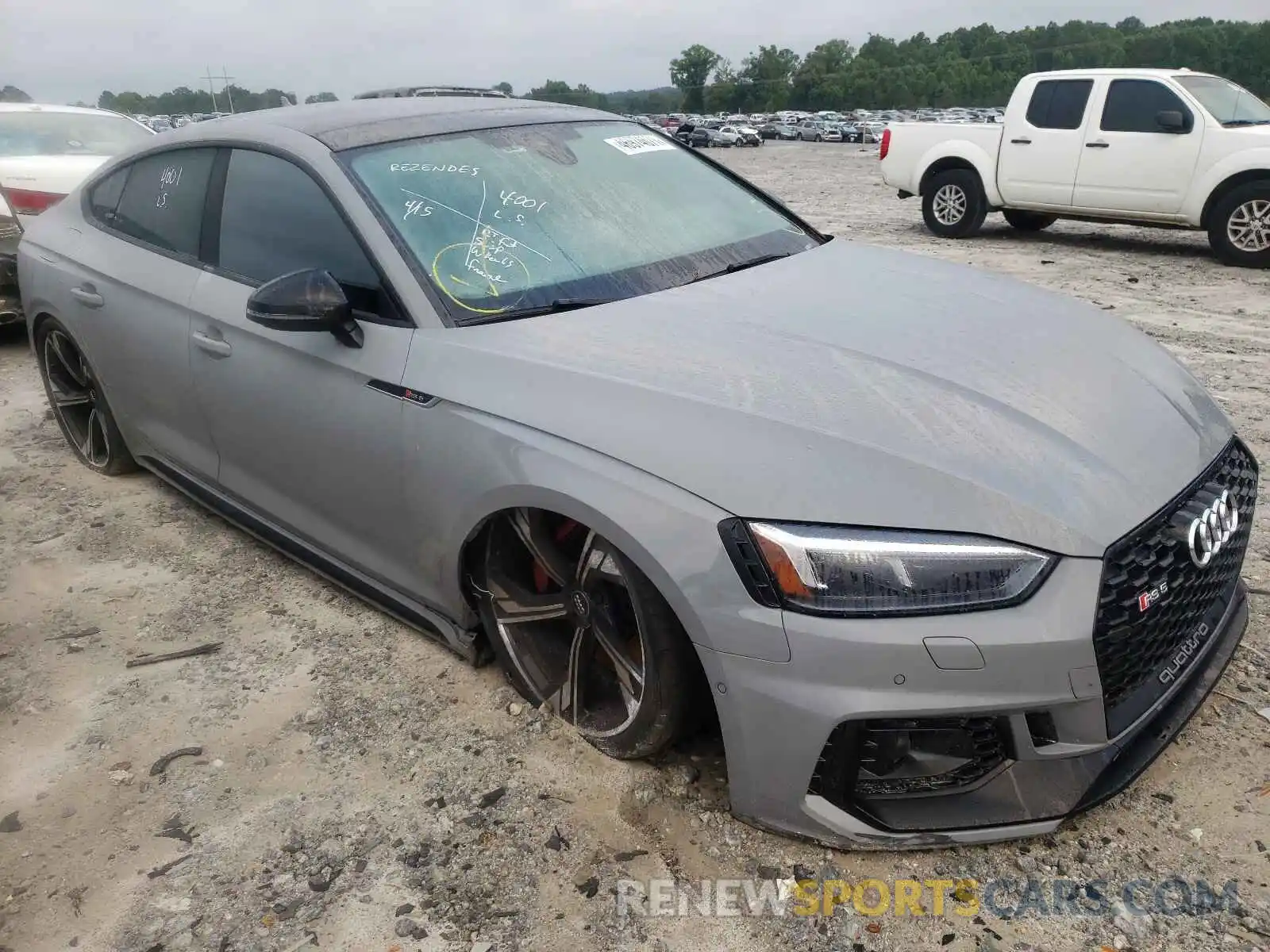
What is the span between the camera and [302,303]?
8.23 feet

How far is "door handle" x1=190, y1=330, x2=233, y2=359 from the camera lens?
3084 millimetres

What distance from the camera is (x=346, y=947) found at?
6.48ft

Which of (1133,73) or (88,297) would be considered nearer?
(88,297)

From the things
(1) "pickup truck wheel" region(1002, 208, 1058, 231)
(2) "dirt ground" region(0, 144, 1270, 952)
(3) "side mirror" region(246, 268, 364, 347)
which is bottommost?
(2) "dirt ground" region(0, 144, 1270, 952)

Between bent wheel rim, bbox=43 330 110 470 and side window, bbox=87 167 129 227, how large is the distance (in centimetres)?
58

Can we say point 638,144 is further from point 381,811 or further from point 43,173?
point 43,173

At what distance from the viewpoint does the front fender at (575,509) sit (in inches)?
75.1

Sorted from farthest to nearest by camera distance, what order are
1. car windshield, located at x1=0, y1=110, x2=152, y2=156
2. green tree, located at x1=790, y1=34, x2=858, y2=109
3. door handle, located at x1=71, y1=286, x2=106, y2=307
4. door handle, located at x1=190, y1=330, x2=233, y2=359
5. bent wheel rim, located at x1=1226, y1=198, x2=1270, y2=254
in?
green tree, located at x1=790, y1=34, x2=858, y2=109
bent wheel rim, located at x1=1226, y1=198, x2=1270, y2=254
car windshield, located at x1=0, y1=110, x2=152, y2=156
door handle, located at x1=71, y1=286, x2=106, y2=307
door handle, located at x1=190, y1=330, x2=233, y2=359

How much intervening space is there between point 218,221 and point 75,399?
1.72 meters

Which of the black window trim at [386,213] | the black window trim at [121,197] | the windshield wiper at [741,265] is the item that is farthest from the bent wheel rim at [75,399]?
the windshield wiper at [741,265]

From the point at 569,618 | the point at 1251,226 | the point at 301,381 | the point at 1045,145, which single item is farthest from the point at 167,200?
the point at 1045,145

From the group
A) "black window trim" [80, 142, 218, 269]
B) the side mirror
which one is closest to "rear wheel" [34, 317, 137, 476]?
"black window trim" [80, 142, 218, 269]

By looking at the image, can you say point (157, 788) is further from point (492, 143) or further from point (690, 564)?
point (492, 143)

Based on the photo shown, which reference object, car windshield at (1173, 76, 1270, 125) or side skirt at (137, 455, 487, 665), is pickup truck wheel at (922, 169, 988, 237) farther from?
side skirt at (137, 455, 487, 665)
